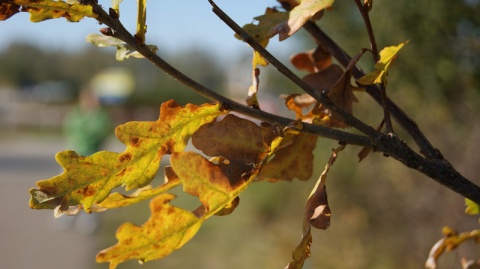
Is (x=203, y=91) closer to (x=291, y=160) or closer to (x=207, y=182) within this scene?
(x=207, y=182)

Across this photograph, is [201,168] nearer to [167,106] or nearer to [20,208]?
[167,106]

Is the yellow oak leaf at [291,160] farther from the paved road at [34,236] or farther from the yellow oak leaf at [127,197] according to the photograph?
the paved road at [34,236]

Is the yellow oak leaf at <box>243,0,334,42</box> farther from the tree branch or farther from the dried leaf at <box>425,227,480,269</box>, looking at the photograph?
the dried leaf at <box>425,227,480,269</box>

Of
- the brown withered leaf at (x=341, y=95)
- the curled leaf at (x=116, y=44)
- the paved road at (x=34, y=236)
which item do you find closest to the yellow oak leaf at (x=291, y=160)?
the brown withered leaf at (x=341, y=95)

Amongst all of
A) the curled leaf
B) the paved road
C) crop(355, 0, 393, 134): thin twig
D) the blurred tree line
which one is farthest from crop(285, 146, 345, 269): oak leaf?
the blurred tree line

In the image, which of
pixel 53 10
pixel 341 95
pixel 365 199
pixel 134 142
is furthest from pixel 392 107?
pixel 365 199
